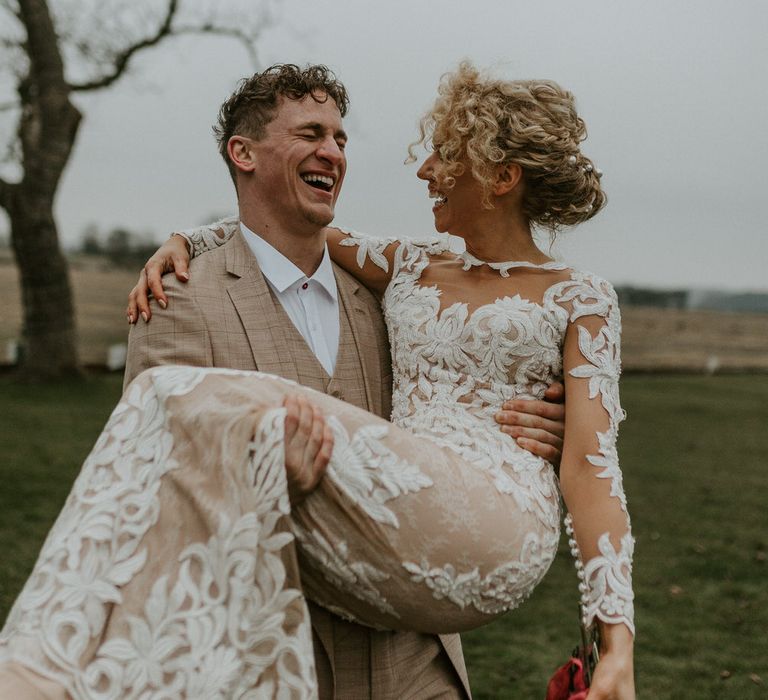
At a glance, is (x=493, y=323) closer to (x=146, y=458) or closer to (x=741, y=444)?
(x=146, y=458)

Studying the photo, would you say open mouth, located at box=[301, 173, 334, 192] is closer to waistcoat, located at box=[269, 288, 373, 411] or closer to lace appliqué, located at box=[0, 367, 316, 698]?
waistcoat, located at box=[269, 288, 373, 411]

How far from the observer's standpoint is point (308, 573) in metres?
2.45

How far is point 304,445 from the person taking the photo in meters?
2.19

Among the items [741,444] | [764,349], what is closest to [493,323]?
[741,444]

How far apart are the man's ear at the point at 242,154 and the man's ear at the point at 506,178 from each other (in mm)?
817

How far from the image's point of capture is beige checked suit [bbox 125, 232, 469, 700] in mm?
2820

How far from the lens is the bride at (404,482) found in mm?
2068

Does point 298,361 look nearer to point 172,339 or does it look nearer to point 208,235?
point 172,339

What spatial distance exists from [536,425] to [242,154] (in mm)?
1356

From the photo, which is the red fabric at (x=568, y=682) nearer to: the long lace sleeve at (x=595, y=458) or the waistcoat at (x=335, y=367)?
the long lace sleeve at (x=595, y=458)

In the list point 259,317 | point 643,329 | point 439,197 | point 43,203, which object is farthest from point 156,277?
point 643,329

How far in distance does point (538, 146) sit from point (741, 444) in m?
11.4

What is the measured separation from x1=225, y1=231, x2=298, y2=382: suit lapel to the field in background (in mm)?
12911

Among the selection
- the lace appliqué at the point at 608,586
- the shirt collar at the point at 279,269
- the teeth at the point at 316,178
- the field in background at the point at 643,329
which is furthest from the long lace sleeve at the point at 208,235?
the field in background at the point at 643,329
